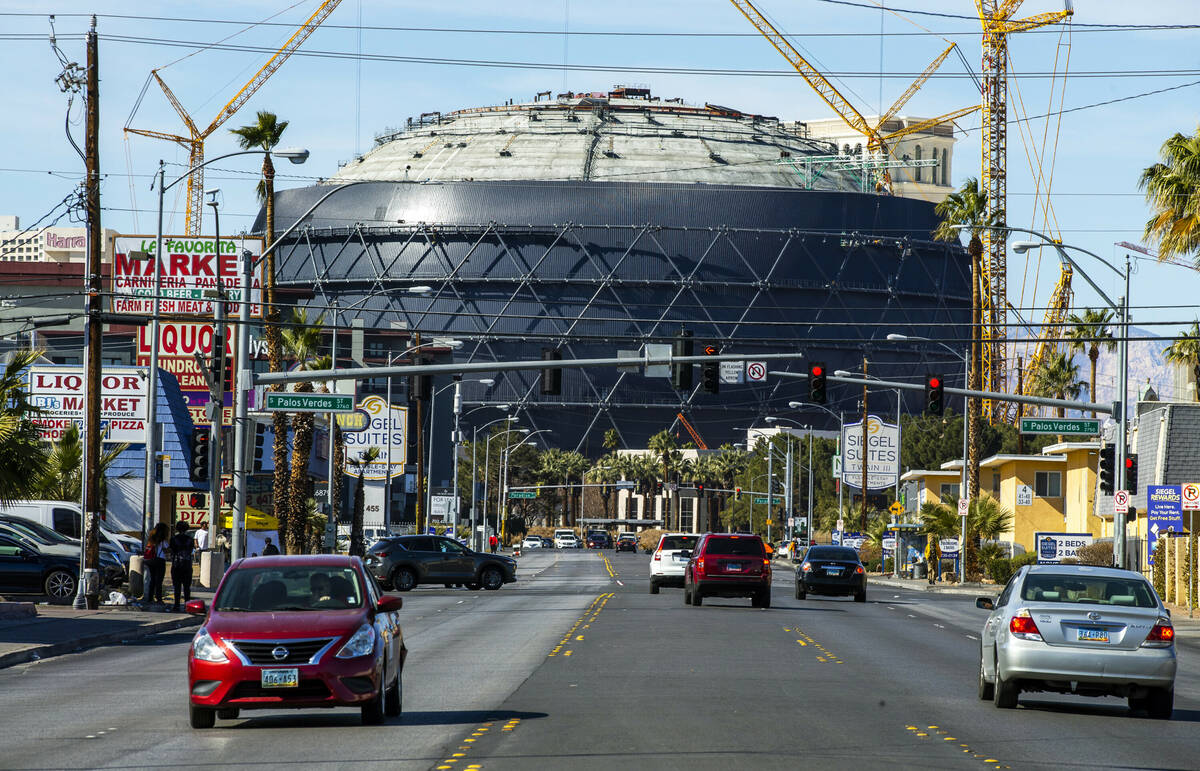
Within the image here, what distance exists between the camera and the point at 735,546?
135 ft

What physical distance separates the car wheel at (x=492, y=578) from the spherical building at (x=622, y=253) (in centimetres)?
9371

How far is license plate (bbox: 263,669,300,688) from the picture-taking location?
14.7m

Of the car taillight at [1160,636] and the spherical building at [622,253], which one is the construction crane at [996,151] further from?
the car taillight at [1160,636]

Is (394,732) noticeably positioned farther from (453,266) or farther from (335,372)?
(453,266)

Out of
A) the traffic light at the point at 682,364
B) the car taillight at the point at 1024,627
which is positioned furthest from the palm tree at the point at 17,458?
the car taillight at the point at 1024,627

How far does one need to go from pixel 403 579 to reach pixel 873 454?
154ft

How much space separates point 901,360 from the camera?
167 meters

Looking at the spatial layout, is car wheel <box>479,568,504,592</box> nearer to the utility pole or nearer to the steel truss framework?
the utility pole

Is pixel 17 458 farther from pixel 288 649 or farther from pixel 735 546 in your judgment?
pixel 288 649

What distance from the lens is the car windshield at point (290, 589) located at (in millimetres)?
15664

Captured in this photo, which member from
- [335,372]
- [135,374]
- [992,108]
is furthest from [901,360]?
[335,372]

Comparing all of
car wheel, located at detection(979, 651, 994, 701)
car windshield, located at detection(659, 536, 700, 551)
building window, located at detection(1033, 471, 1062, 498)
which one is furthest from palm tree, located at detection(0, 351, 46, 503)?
building window, located at detection(1033, 471, 1062, 498)

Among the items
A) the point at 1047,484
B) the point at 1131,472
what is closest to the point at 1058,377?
the point at 1047,484

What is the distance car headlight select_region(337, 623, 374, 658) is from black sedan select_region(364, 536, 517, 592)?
34301mm
